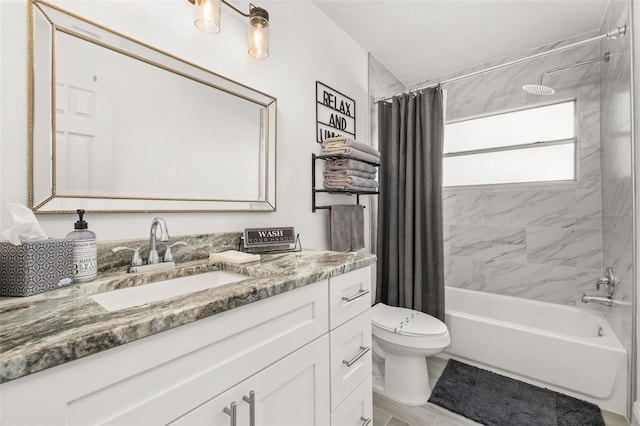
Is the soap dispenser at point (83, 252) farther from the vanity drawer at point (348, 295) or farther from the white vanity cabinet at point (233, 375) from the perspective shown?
the vanity drawer at point (348, 295)

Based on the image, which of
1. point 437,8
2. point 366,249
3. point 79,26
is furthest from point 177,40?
point 366,249

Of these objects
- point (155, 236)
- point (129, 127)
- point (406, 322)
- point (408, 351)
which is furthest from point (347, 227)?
point (129, 127)

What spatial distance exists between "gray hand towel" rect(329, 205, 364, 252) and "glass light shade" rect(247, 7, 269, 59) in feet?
3.28

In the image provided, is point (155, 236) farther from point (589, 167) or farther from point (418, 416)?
point (589, 167)

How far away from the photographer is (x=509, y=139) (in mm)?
2619

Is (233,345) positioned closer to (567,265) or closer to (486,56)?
(567,265)

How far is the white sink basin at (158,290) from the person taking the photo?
33.5 inches

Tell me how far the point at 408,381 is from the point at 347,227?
104 cm

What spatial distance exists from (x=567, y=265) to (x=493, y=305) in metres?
0.64

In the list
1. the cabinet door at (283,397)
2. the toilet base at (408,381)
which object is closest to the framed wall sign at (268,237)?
the cabinet door at (283,397)

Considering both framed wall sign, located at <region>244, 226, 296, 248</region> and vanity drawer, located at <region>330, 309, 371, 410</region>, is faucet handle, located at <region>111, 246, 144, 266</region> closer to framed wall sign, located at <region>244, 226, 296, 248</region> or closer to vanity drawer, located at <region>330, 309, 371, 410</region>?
framed wall sign, located at <region>244, 226, 296, 248</region>

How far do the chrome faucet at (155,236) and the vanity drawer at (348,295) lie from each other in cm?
63

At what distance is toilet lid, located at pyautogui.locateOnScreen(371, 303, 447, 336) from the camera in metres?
1.75

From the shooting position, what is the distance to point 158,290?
983 millimetres
